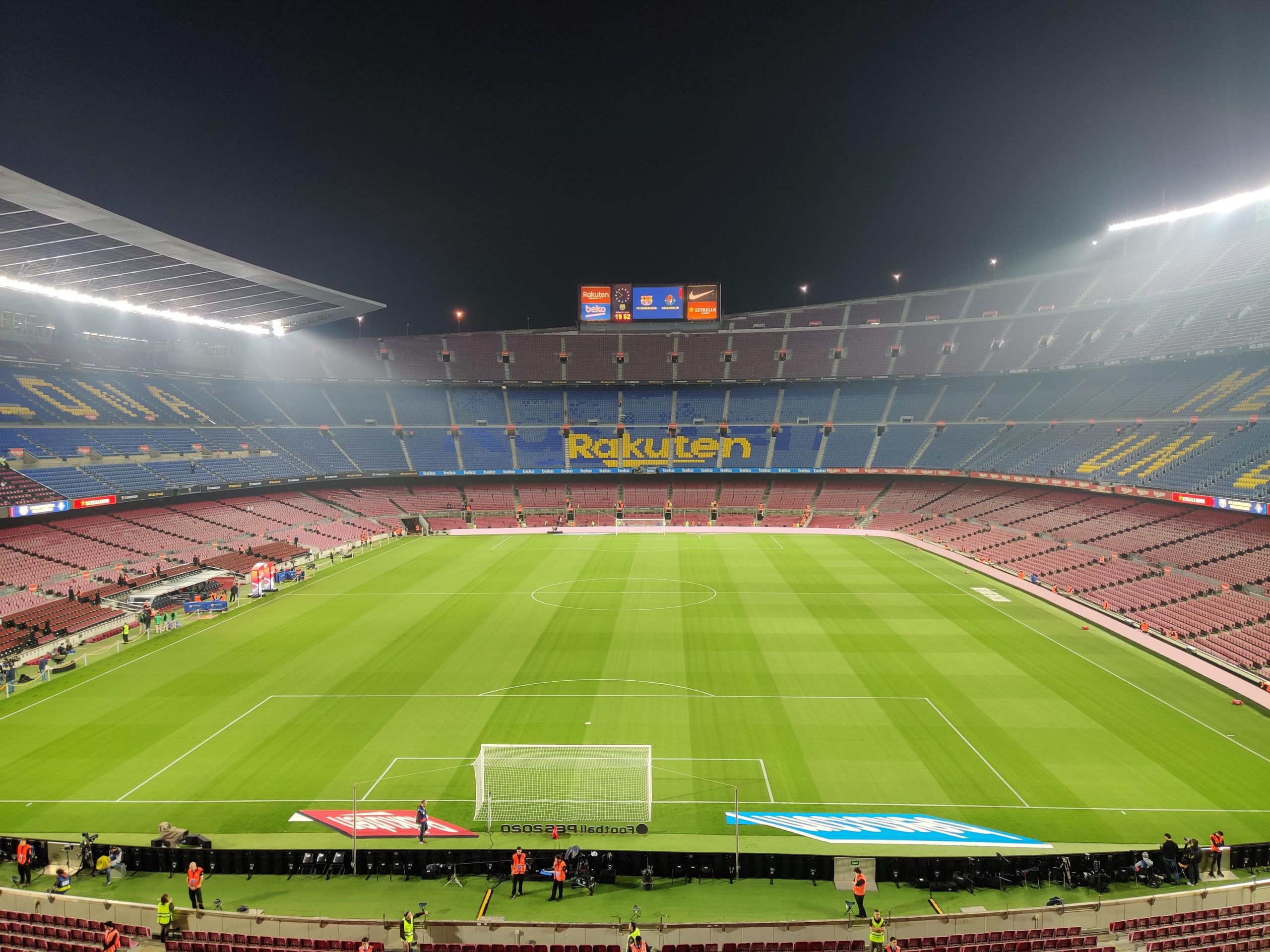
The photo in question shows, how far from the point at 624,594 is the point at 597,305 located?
34.6 metres

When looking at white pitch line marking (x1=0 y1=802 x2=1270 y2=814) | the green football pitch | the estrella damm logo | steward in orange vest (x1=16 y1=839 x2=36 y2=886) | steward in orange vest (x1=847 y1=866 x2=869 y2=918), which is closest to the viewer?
steward in orange vest (x1=847 y1=866 x2=869 y2=918)

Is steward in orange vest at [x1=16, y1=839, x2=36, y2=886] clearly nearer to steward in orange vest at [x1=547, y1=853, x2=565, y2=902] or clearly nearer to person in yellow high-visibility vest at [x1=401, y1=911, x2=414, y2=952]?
person in yellow high-visibility vest at [x1=401, y1=911, x2=414, y2=952]

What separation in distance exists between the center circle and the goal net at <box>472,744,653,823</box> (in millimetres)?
13738

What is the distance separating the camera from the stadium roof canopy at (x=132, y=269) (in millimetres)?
27797

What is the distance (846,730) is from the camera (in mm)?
18328

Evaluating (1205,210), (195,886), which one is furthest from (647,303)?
(195,886)

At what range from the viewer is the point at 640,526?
58.5 m

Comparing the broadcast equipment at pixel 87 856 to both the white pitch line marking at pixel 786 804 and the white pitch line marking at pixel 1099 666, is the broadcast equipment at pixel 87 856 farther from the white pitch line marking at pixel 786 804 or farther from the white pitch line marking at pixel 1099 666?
the white pitch line marking at pixel 1099 666

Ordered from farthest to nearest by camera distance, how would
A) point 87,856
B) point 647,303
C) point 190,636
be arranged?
point 647,303 → point 190,636 → point 87,856

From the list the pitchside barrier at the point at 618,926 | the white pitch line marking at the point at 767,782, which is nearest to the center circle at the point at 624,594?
the white pitch line marking at the point at 767,782

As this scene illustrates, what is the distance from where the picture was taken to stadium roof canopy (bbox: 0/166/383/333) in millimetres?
27797

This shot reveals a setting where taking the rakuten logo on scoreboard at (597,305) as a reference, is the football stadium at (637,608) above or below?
below

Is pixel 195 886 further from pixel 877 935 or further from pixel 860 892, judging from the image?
pixel 860 892

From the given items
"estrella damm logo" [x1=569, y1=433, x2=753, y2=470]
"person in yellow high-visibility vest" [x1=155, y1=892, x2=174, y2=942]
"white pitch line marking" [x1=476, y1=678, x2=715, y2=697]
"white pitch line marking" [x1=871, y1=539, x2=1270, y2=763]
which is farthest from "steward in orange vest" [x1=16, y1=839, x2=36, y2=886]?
"estrella damm logo" [x1=569, y1=433, x2=753, y2=470]
